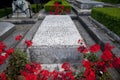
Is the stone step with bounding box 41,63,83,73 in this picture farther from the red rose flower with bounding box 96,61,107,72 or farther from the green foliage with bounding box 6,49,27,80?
the red rose flower with bounding box 96,61,107,72

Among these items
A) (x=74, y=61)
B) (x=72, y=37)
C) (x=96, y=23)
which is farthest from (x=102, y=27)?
(x=74, y=61)

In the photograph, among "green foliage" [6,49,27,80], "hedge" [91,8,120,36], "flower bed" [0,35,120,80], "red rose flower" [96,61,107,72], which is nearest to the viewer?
"flower bed" [0,35,120,80]

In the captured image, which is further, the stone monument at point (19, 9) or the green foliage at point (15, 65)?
the stone monument at point (19, 9)

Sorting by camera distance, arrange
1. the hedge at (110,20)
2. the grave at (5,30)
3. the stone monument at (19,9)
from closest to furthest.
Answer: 1. the hedge at (110,20)
2. the grave at (5,30)
3. the stone monument at (19,9)

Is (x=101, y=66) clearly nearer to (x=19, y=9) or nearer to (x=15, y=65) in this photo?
(x=15, y=65)

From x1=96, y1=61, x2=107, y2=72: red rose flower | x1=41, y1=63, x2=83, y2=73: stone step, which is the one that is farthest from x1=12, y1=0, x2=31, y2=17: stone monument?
x1=96, y1=61, x2=107, y2=72: red rose flower

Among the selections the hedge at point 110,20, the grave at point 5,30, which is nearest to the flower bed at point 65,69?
the hedge at point 110,20

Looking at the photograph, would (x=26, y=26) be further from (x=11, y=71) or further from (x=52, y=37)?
(x=11, y=71)

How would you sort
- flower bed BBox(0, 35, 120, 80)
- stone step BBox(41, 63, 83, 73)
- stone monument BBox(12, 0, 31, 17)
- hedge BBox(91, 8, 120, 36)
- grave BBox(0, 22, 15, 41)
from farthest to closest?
stone monument BBox(12, 0, 31, 17) → grave BBox(0, 22, 15, 41) → hedge BBox(91, 8, 120, 36) → stone step BBox(41, 63, 83, 73) → flower bed BBox(0, 35, 120, 80)

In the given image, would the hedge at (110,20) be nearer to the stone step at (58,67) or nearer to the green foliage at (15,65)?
the stone step at (58,67)

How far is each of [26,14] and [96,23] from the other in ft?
13.3

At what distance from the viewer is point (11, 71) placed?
346cm

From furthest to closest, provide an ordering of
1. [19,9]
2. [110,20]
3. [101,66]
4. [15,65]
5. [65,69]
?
[19,9], [110,20], [15,65], [101,66], [65,69]

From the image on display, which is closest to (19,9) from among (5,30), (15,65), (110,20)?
(5,30)
